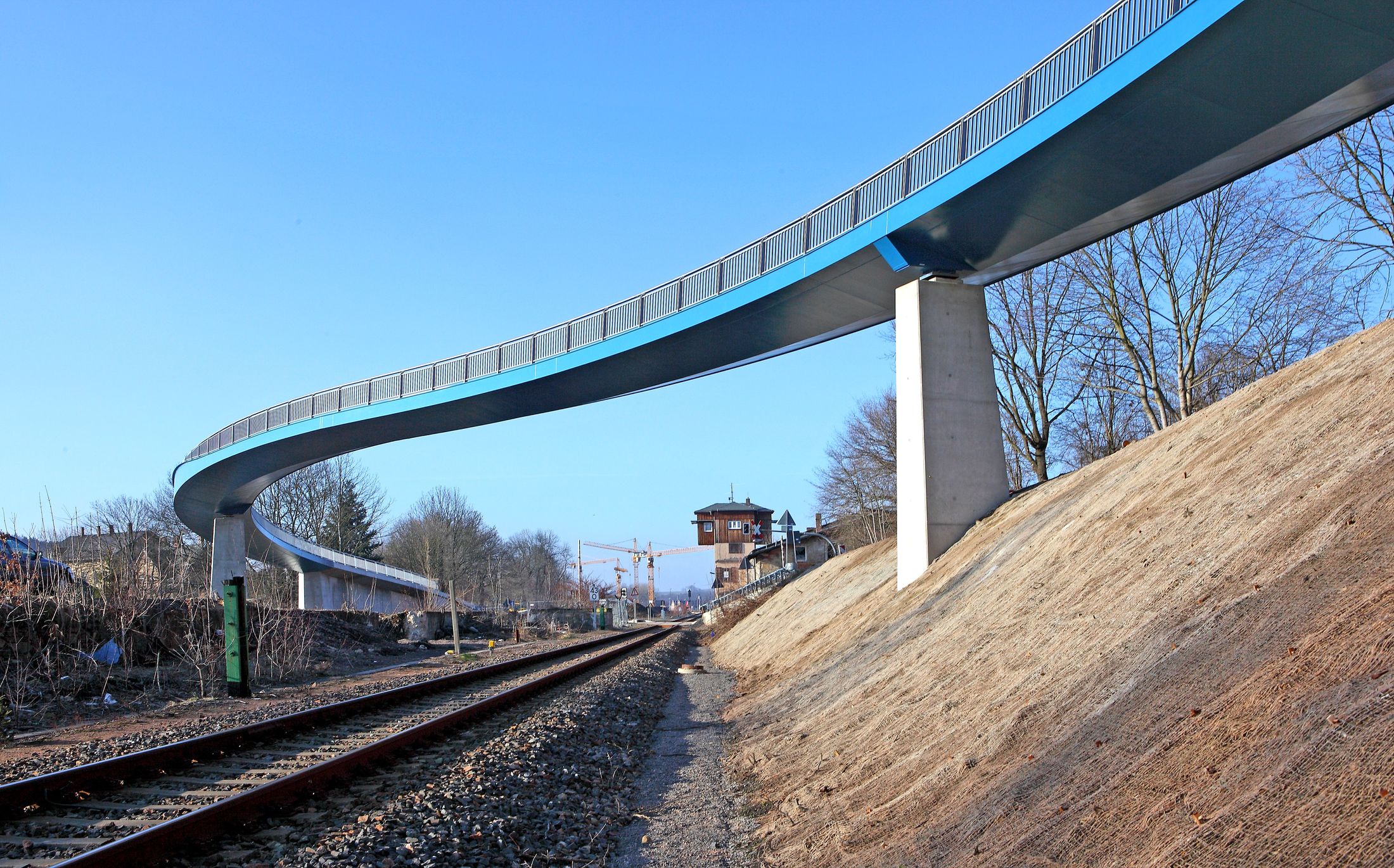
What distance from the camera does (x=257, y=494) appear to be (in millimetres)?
46781

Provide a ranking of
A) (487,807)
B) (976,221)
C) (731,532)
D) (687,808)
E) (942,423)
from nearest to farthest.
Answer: (487,807) < (687,808) < (976,221) < (942,423) < (731,532)

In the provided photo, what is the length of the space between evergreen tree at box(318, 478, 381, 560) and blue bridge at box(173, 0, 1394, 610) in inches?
1896

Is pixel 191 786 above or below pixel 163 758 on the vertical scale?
below

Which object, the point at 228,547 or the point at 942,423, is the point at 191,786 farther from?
the point at 228,547

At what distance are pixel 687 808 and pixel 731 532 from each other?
118 meters

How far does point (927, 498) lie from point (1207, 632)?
11.4m

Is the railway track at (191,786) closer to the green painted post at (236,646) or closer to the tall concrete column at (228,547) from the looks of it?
the green painted post at (236,646)

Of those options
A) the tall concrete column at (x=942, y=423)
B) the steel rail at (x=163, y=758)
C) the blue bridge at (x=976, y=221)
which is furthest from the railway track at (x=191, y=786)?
the blue bridge at (x=976, y=221)

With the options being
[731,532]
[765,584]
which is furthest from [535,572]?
[765,584]

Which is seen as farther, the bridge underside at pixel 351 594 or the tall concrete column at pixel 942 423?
the bridge underside at pixel 351 594

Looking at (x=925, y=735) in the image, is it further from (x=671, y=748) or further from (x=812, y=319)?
(x=812, y=319)

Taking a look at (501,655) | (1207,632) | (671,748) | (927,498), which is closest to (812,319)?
(927,498)

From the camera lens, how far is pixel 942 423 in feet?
58.2

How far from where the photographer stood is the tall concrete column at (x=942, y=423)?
17.5 metres
